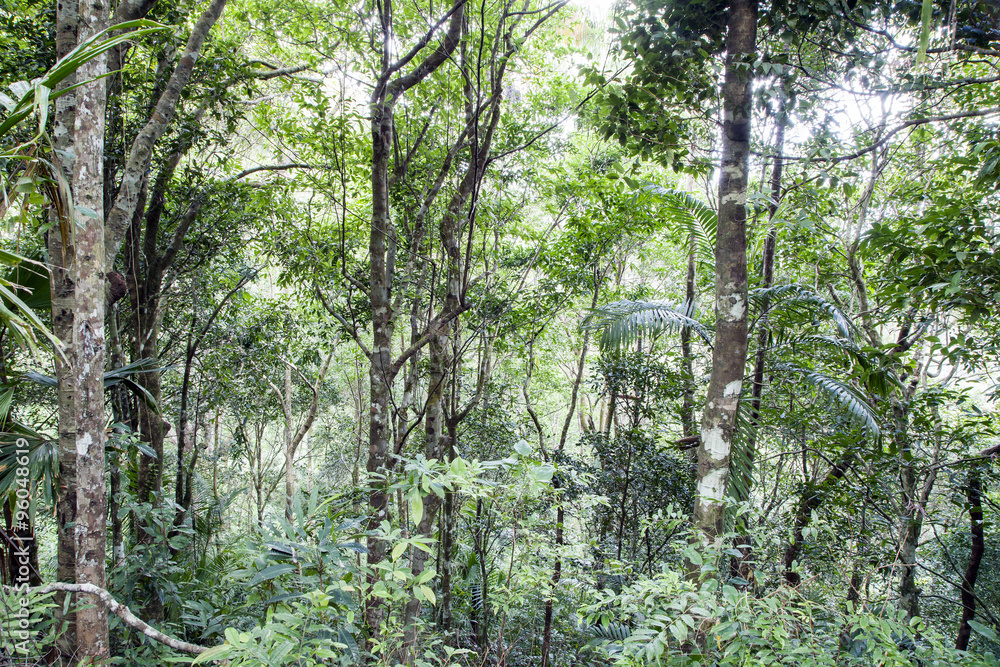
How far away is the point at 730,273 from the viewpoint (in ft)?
8.55

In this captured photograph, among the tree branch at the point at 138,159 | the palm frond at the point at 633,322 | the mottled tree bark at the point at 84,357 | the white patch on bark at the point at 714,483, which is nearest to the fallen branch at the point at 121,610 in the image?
the mottled tree bark at the point at 84,357

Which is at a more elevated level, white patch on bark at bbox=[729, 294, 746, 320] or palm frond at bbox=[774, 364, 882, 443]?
white patch on bark at bbox=[729, 294, 746, 320]

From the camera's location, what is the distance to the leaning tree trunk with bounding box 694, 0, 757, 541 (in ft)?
8.29

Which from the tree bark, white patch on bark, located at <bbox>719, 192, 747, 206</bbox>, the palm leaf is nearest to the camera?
the palm leaf

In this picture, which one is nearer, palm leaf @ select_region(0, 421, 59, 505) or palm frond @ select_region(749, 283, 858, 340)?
palm leaf @ select_region(0, 421, 59, 505)

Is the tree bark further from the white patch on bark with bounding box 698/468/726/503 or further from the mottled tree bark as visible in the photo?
the white patch on bark with bounding box 698/468/726/503

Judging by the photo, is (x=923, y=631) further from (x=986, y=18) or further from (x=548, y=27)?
(x=548, y=27)

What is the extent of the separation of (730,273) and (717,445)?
90 centimetres

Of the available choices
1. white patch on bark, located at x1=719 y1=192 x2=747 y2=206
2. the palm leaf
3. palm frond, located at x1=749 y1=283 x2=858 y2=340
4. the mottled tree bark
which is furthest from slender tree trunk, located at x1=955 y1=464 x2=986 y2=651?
the palm leaf

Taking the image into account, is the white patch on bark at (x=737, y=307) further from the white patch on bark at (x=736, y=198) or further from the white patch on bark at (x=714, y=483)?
the white patch on bark at (x=714, y=483)

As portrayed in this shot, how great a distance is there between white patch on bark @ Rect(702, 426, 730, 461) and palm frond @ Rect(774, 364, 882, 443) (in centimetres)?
166

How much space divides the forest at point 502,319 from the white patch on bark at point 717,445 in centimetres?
1

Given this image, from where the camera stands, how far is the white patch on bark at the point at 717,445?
2508 millimetres

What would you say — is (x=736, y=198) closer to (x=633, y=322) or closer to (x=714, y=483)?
(x=714, y=483)
